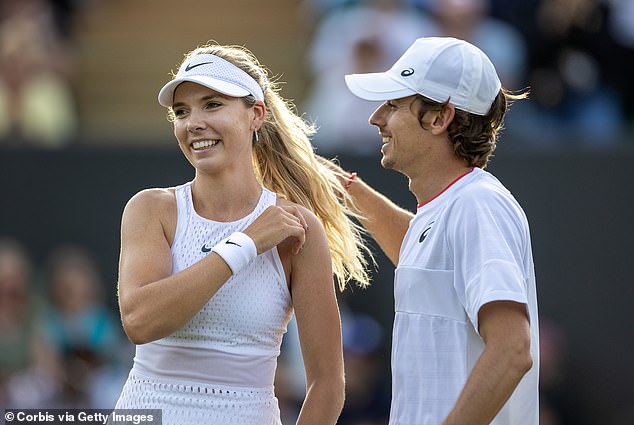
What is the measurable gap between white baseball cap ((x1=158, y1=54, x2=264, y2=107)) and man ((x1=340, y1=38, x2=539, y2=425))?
38 cm

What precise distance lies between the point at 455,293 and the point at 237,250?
0.73m

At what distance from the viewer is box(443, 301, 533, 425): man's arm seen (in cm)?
326

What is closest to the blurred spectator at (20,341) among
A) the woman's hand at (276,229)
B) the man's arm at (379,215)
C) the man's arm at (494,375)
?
the man's arm at (379,215)

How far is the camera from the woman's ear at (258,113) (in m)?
4.24

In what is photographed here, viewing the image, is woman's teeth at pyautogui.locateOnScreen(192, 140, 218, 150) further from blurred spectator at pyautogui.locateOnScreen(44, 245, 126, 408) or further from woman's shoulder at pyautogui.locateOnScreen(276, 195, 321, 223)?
blurred spectator at pyautogui.locateOnScreen(44, 245, 126, 408)

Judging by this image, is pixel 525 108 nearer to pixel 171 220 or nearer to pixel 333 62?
pixel 333 62

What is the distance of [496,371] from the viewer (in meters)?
3.26

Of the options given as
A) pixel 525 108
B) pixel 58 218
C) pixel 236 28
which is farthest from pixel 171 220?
pixel 236 28

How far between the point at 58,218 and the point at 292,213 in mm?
4640

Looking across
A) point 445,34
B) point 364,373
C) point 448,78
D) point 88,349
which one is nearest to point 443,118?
point 448,78

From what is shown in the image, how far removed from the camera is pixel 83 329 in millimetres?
7973

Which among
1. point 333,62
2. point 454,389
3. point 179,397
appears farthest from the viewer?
point 333,62

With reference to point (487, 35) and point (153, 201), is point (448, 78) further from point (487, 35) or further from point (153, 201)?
point (487, 35)

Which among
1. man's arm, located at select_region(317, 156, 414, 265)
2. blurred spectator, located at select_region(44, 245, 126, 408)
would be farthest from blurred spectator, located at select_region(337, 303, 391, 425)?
man's arm, located at select_region(317, 156, 414, 265)
